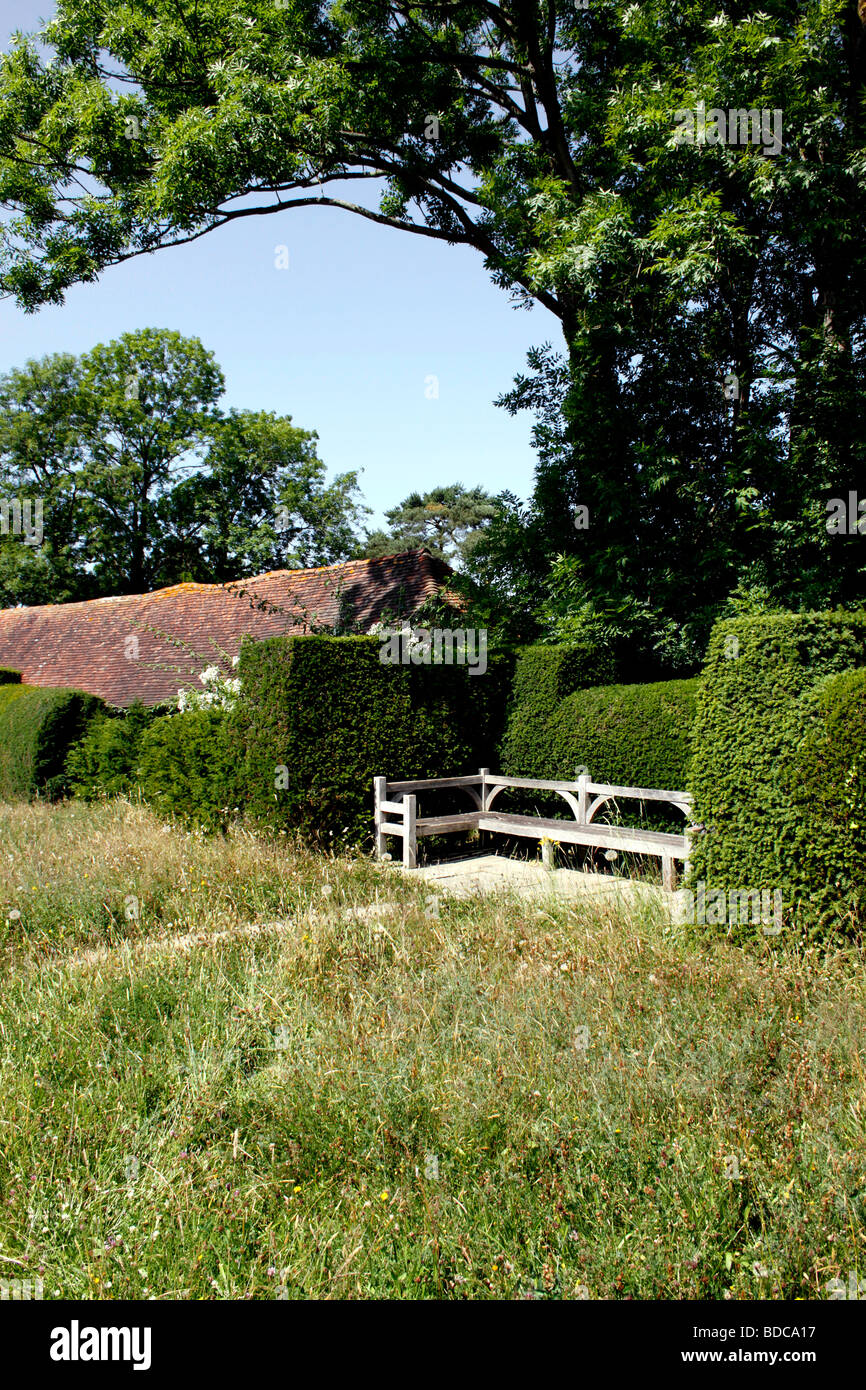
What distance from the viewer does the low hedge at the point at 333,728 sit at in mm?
9102

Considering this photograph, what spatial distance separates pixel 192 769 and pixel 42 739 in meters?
5.05

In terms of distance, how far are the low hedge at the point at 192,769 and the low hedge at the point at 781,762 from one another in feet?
19.2

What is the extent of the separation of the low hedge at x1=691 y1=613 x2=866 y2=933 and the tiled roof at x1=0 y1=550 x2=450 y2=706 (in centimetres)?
719

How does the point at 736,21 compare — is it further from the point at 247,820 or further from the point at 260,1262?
the point at 260,1262

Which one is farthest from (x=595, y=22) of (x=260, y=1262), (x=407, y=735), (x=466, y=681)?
(x=260, y=1262)

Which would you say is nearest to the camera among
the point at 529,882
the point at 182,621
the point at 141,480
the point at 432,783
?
the point at 529,882


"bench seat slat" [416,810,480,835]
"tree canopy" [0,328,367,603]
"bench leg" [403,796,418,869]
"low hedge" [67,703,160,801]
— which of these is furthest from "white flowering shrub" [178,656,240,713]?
"tree canopy" [0,328,367,603]

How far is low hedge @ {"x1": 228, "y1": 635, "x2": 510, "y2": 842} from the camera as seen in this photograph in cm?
910

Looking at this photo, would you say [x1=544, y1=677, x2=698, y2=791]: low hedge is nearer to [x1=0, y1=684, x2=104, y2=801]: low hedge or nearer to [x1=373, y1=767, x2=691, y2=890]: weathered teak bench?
[x1=373, y1=767, x2=691, y2=890]: weathered teak bench

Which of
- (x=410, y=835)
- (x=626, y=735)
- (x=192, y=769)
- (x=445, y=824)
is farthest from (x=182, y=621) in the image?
(x=626, y=735)

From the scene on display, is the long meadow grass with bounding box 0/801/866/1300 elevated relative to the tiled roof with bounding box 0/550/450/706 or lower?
lower

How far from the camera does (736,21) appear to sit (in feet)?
40.7

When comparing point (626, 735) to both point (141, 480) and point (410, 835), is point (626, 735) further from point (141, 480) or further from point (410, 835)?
point (141, 480)

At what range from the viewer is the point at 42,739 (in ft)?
47.4
